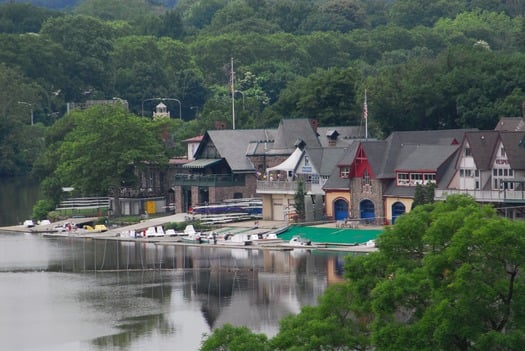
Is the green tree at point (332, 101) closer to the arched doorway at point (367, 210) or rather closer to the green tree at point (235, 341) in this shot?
the arched doorway at point (367, 210)

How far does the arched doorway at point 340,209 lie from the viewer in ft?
256

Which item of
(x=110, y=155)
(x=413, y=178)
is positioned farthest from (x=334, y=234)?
(x=110, y=155)

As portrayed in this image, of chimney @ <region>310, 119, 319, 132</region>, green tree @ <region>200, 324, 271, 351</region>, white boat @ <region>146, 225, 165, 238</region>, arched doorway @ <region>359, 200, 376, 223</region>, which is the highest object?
chimney @ <region>310, 119, 319, 132</region>

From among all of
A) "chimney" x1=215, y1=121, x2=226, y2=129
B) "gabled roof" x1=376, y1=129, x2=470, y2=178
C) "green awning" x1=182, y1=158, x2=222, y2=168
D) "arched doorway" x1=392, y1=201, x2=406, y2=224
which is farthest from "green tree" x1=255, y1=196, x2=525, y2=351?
"chimney" x1=215, y1=121, x2=226, y2=129

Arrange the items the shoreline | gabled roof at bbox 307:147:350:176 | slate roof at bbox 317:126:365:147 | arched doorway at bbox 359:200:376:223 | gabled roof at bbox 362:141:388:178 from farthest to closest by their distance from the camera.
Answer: slate roof at bbox 317:126:365:147 < gabled roof at bbox 307:147:350:176 < arched doorway at bbox 359:200:376:223 < gabled roof at bbox 362:141:388:178 < the shoreline

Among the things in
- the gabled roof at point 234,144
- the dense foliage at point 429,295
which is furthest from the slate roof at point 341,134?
the dense foliage at point 429,295

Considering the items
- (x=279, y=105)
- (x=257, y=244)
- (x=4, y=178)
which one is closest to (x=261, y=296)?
(x=257, y=244)

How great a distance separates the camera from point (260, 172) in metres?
86.8

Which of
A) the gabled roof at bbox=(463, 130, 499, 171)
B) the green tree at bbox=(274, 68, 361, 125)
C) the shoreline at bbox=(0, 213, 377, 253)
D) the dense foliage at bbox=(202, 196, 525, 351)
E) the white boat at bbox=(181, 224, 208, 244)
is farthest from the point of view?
the green tree at bbox=(274, 68, 361, 125)

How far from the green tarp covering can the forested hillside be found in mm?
16599

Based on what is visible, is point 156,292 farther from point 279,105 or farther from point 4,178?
point 4,178

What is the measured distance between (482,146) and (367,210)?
7272 mm

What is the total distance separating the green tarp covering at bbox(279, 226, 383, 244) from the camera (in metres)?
71.4

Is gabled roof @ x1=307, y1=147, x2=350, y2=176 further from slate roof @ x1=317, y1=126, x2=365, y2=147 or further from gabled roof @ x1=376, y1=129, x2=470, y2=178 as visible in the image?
slate roof @ x1=317, y1=126, x2=365, y2=147
